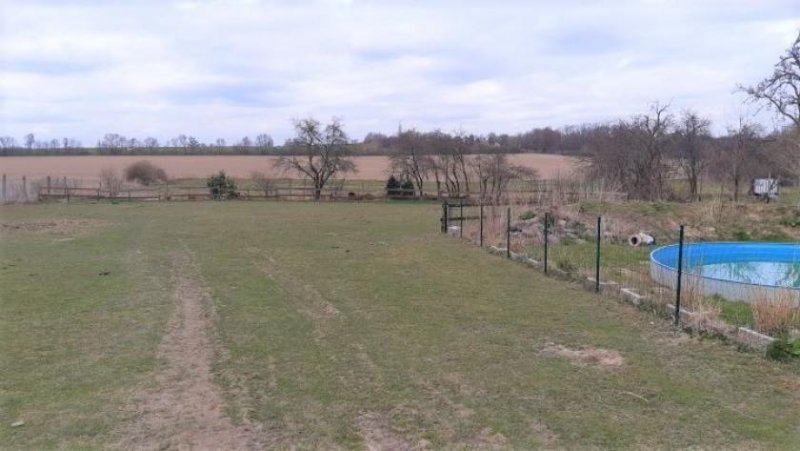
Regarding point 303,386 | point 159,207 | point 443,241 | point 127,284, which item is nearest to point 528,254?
point 443,241

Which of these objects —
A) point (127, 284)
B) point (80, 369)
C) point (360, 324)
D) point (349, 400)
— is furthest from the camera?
point (127, 284)

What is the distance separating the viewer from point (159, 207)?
113ft

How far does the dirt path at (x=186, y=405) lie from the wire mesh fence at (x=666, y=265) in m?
5.33

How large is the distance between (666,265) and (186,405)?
375 inches

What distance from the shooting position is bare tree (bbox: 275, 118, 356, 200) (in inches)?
1850

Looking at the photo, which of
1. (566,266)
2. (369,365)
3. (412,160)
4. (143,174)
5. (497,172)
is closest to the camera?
(369,365)

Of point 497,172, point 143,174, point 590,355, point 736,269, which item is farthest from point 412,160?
point 590,355

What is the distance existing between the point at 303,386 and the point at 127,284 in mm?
6599

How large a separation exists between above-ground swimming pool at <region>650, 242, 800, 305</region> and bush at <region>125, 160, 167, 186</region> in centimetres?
4486

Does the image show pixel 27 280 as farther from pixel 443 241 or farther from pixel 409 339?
pixel 443 241

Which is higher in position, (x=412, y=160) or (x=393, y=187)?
(x=412, y=160)

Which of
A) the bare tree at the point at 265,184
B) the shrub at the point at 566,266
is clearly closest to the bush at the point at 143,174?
the bare tree at the point at 265,184

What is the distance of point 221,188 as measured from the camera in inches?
1711

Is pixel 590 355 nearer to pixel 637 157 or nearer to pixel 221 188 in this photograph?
pixel 637 157
